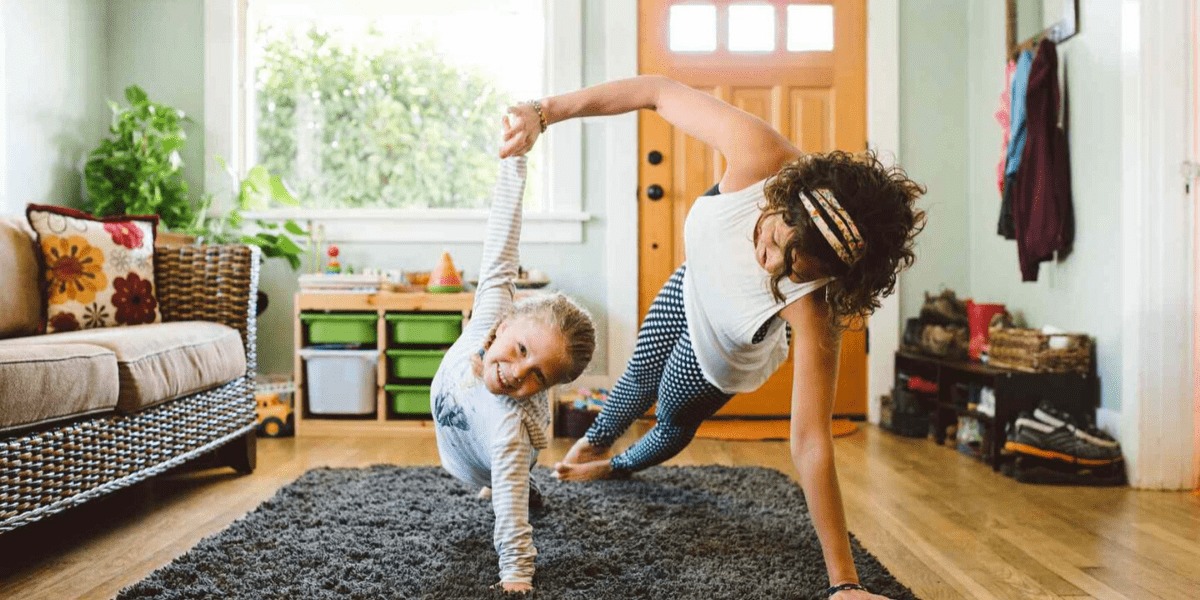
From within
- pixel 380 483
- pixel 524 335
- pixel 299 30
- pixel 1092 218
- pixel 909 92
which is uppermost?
pixel 299 30

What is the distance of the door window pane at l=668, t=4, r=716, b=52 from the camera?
3.94m

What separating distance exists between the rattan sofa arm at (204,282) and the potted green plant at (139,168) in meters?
1.06

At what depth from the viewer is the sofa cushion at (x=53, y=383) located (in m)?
1.60

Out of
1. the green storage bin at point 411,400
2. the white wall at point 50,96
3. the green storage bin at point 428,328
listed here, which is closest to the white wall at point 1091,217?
the green storage bin at point 428,328

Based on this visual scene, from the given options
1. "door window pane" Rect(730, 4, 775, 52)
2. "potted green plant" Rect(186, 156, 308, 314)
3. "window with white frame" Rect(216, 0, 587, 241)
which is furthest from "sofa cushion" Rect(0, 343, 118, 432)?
"door window pane" Rect(730, 4, 775, 52)

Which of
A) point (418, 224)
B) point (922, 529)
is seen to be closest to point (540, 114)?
point (922, 529)

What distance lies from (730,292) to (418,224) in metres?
2.53

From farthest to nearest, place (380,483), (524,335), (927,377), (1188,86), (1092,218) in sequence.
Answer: (927,377), (1092,218), (1188,86), (380,483), (524,335)

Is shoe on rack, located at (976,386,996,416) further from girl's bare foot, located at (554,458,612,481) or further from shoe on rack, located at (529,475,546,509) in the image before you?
shoe on rack, located at (529,475,546,509)

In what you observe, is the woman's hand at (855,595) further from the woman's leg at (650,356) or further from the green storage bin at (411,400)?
the green storage bin at (411,400)

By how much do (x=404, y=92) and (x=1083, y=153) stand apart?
2.86 meters

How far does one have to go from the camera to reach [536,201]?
13.5 feet

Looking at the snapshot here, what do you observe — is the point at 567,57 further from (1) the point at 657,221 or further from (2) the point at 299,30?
(2) the point at 299,30

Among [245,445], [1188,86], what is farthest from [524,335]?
[1188,86]
